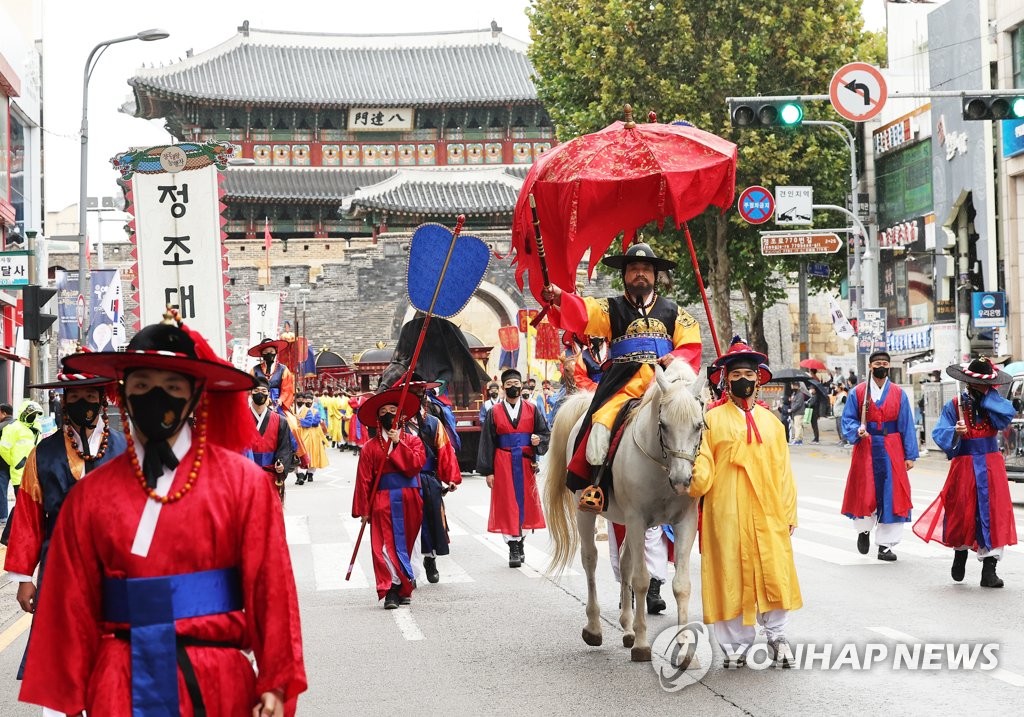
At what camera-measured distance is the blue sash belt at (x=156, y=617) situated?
4.09 m

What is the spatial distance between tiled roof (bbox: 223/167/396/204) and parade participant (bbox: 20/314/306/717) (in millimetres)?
52395

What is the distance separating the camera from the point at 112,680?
13.4 ft

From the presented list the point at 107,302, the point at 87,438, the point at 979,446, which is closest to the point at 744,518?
the point at 87,438

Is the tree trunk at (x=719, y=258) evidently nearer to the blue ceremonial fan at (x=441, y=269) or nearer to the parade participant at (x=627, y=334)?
the blue ceremonial fan at (x=441, y=269)

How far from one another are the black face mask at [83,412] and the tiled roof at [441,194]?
48.0m

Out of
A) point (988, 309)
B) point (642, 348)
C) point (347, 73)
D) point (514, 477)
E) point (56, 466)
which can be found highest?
point (347, 73)

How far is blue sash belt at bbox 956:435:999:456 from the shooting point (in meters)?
11.3

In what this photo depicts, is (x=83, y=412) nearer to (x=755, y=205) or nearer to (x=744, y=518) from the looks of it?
(x=744, y=518)

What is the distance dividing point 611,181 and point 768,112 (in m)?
7.27

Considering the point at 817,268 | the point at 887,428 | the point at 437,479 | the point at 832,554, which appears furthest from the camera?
the point at 817,268

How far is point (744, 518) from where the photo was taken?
802 cm

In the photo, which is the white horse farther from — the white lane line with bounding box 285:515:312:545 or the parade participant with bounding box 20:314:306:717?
the white lane line with bounding box 285:515:312:545

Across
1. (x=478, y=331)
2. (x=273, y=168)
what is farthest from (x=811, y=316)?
(x=273, y=168)

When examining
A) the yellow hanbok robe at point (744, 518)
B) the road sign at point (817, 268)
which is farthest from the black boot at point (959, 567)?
the road sign at point (817, 268)
